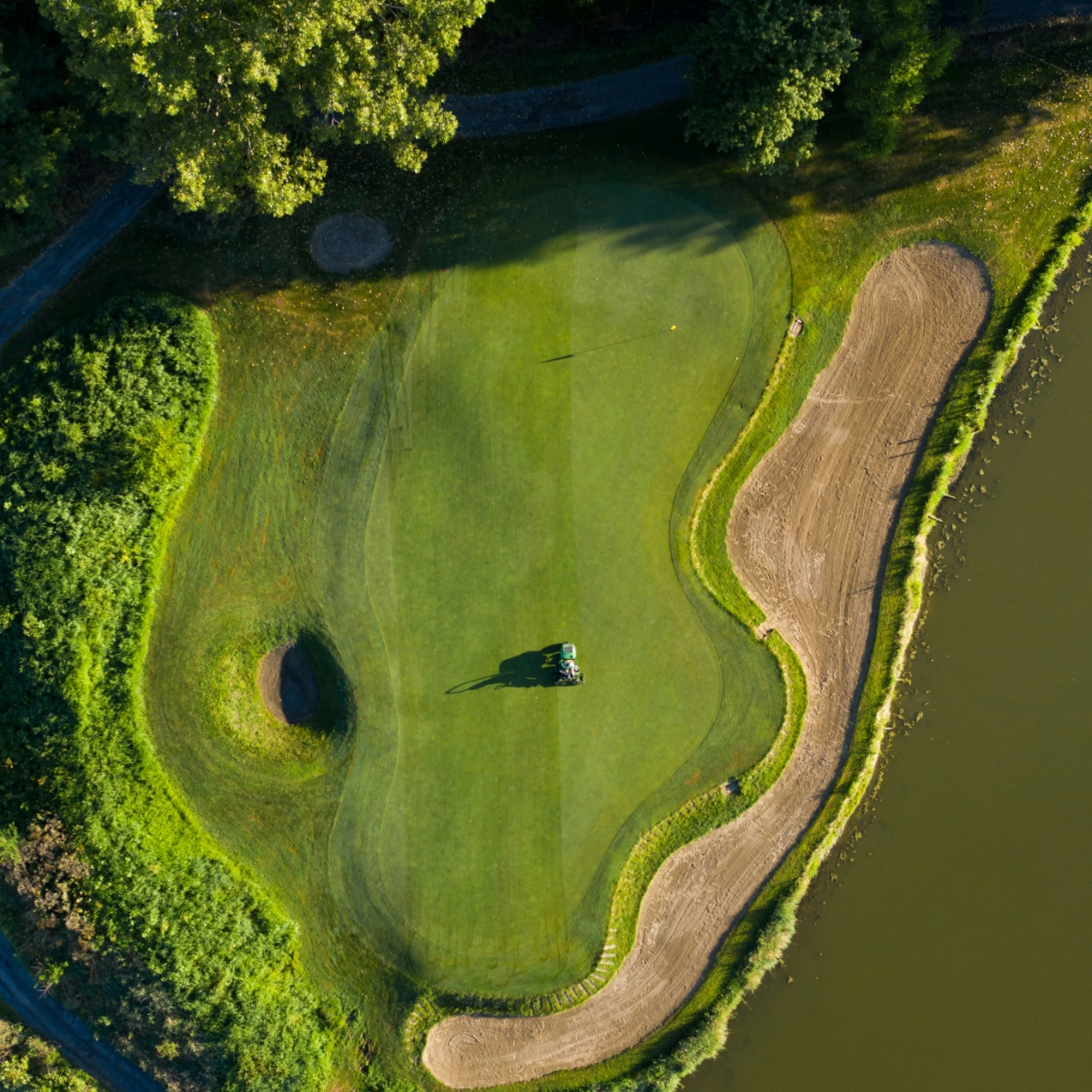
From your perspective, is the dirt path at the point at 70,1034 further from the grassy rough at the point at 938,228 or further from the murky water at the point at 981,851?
the grassy rough at the point at 938,228

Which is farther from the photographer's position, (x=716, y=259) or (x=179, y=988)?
(x=716, y=259)

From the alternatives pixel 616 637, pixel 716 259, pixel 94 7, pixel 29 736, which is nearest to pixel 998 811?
pixel 616 637

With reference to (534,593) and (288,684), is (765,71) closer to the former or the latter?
(534,593)

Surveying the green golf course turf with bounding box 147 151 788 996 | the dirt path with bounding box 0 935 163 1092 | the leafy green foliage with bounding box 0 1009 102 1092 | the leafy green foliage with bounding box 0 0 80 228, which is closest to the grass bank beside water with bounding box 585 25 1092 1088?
the green golf course turf with bounding box 147 151 788 996

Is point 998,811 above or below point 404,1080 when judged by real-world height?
above

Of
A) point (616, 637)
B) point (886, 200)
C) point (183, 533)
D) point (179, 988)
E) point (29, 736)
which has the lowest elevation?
point (179, 988)

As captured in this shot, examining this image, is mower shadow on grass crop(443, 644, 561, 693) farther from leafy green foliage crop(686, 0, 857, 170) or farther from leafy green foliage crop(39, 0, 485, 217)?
leafy green foliage crop(686, 0, 857, 170)

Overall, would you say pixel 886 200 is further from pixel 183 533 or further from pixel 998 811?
pixel 183 533

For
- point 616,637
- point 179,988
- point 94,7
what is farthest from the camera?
point 616,637
